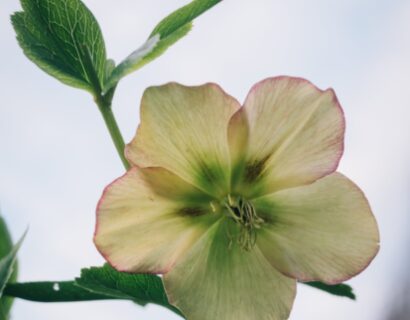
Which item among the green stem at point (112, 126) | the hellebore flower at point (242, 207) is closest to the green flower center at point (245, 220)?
the hellebore flower at point (242, 207)

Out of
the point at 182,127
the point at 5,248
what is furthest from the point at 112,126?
the point at 5,248

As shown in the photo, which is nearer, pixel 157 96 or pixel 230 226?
pixel 157 96

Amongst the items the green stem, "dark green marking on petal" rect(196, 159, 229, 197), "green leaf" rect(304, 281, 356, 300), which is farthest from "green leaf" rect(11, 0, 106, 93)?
"green leaf" rect(304, 281, 356, 300)

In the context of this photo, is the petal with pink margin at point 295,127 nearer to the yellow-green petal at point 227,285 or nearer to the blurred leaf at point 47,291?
the yellow-green petal at point 227,285

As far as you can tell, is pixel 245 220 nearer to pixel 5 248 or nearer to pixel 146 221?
pixel 146 221

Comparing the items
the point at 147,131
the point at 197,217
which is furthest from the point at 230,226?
the point at 147,131

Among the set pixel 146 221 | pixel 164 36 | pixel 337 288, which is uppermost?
pixel 164 36

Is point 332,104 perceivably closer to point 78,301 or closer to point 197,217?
point 197,217
